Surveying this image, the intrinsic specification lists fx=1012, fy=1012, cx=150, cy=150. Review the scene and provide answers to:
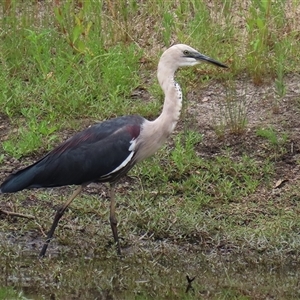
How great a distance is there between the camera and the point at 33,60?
9.77 metres

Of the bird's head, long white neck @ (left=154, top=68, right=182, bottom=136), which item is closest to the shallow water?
long white neck @ (left=154, top=68, right=182, bottom=136)

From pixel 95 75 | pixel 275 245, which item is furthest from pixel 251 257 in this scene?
pixel 95 75

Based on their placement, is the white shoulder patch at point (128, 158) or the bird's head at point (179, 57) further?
the bird's head at point (179, 57)

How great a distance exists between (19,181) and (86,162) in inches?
19.7

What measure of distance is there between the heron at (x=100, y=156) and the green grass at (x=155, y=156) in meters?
0.34

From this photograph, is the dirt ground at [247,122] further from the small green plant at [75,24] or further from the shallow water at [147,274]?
the shallow water at [147,274]

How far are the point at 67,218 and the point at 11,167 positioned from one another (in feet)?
3.00

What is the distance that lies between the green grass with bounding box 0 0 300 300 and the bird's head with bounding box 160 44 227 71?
935 mm

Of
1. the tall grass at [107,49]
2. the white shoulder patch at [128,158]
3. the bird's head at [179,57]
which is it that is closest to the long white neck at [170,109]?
the bird's head at [179,57]

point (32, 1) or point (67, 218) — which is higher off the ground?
point (32, 1)

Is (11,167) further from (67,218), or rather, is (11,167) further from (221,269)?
(221,269)

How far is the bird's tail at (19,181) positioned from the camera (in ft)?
23.8

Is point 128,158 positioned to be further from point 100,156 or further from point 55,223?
point 55,223

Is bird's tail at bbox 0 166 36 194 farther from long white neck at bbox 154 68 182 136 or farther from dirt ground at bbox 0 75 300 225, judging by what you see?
long white neck at bbox 154 68 182 136
